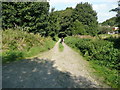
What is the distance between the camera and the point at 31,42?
14.5 m

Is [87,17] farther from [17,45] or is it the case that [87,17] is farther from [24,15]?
[17,45]

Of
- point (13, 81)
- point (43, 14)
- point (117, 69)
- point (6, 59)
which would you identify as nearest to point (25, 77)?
point (13, 81)

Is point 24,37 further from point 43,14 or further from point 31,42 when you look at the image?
point 43,14

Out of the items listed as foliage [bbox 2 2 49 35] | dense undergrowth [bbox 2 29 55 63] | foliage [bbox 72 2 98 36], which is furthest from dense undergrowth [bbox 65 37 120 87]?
foliage [bbox 72 2 98 36]

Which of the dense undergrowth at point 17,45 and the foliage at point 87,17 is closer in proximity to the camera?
the dense undergrowth at point 17,45

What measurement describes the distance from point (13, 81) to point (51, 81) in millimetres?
1747

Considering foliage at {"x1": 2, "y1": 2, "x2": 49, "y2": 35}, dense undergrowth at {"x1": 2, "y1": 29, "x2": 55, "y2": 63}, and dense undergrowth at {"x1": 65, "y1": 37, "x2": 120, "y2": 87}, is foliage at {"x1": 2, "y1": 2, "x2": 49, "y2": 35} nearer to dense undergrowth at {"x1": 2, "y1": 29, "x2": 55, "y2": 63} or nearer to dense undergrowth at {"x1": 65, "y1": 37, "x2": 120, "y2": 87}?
dense undergrowth at {"x1": 2, "y1": 29, "x2": 55, "y2": 63}

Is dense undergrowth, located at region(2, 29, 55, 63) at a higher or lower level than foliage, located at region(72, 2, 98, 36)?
lower

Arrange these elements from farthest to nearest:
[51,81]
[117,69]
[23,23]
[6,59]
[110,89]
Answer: [23,23], [6,59], [117,69], [51,81], [110,89]

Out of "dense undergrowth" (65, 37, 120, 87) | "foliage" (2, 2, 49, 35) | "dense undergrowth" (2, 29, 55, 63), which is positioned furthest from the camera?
"foliage" (2, 2, 49, 35)

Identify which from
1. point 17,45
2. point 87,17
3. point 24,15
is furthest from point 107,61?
point 87,17

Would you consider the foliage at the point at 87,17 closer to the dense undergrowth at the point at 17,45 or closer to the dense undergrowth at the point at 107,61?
the dense undergrowth at the point at 17,45

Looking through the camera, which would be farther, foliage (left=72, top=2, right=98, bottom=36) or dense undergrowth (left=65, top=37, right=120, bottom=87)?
foliage (left=72, top=2, right=98, bottom=36)

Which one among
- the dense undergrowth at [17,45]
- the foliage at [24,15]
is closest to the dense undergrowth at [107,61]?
the dense undergrowth at [17,45]
